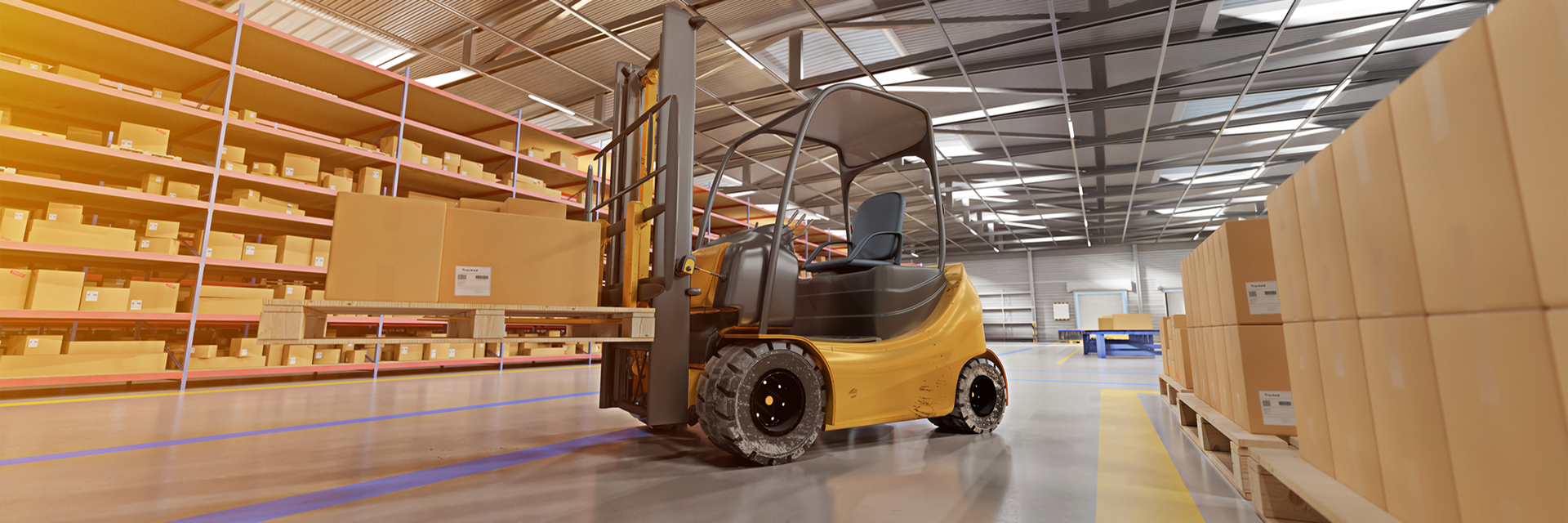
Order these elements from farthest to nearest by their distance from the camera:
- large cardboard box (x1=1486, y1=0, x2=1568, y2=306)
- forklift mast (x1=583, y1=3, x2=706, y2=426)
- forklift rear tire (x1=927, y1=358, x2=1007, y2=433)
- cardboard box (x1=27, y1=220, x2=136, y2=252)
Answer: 1. cardboard box (x1=27, y1=220, x2=136, y2=252)
2. forklift rear tire (x1=927, y1=358, x2=1007, y2=433)
3. forklift mast (x1=583, y1=3, x2=706, y2=426)
4. large cardboard box (x1=1486, y1=0, x2=1568, y2=306)

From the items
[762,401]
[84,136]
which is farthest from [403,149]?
[762,401]

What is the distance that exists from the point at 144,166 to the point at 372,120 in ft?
8.65

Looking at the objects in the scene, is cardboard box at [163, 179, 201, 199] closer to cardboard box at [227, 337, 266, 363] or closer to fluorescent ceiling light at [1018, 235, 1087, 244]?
cardboard box at [227, 337, 266, 363]

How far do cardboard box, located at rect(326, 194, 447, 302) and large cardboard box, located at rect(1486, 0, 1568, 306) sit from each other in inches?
133

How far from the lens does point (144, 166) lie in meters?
6.46

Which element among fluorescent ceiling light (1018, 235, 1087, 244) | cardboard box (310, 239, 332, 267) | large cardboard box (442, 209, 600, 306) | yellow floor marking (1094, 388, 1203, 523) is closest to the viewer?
yellow floor marking (1094, 388, 1203, 523)

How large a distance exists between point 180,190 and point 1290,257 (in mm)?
9862

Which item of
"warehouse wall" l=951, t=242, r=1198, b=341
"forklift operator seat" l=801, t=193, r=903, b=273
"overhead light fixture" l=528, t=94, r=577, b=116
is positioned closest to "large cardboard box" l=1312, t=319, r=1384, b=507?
"forklift operator seat" l=801, t=193, r=903, b=273

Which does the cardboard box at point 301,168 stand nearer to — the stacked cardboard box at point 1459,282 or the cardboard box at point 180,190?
the cardboard box at point 180,190

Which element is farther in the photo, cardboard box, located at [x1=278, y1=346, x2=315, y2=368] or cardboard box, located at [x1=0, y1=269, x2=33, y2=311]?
cardboard box, located at [x1=278, y1=346, x2=315, y2=368]

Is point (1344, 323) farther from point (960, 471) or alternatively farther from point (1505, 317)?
point (960, 471)

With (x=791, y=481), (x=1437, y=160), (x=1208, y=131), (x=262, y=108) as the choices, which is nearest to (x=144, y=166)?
(x=262, y=108)

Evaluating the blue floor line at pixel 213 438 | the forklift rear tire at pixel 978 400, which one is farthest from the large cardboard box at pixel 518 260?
the forklift rear tire at pixel 978 400

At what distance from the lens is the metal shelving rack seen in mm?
5820
